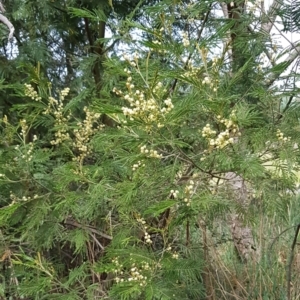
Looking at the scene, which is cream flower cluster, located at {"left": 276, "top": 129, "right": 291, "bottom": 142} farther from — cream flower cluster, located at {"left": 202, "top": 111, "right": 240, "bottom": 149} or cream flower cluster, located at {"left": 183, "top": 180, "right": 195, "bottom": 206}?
cream flower cluster, located at {"left": 183, "top": 180, "right": 195, "bottom": 206}

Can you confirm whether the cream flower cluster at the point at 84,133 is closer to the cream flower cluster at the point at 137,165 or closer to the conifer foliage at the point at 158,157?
the conifer foliage at the point at 158,157

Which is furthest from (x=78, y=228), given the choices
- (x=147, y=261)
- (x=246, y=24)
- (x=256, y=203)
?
(x=246, y=24)

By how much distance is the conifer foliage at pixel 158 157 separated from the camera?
136cm

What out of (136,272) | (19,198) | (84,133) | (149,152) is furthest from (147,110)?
(19,198)

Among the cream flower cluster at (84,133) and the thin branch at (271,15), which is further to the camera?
the cream flower cluster at (84,133)

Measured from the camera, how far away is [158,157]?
133cm

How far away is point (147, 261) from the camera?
5.27 ft

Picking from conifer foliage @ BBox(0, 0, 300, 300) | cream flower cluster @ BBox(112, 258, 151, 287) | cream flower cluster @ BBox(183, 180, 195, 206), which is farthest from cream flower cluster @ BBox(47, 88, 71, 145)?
cream flower cluster @ BBox(183, 180, 195, 206)

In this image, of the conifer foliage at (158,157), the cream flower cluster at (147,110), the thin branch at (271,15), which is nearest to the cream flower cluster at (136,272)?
the conifer foliage at (158,157)

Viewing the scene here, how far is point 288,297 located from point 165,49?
3.82 ft

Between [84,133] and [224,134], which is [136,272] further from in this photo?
[84,133]

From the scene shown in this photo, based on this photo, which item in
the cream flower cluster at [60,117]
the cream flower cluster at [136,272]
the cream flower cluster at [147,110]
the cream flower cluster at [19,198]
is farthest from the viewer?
the cream flower cluster at [60,117]

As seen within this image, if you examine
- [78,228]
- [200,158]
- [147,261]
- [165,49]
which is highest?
[165,49]

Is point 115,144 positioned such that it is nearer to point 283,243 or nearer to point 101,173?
point 101,173
